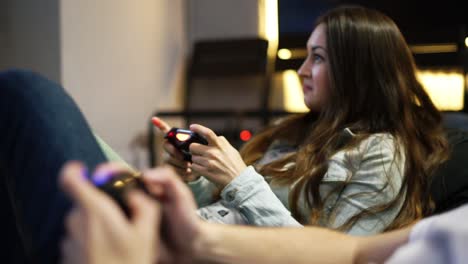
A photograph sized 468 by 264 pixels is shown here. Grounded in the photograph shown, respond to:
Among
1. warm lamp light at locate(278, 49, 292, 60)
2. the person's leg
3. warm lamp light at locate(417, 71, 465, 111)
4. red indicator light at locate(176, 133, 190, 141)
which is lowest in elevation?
warm lamp light at locate(417, 71, 465, 111)

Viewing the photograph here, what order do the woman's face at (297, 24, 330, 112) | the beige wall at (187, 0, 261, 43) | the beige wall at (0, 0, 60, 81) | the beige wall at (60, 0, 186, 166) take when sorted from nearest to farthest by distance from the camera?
the woman's face at (297, 24, 330, 112) < the beige wall at (0, 0, 60, 81) < the beige wall at (60, 0, 186, 166) < the beige wall at (187, 0, 261, 43)

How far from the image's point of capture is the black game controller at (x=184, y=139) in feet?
3.90

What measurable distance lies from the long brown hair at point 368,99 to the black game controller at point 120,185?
728 millimetres

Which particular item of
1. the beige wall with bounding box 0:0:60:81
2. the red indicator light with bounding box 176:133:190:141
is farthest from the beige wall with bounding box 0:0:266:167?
the red indicator light with bounding box 176:133:190:141

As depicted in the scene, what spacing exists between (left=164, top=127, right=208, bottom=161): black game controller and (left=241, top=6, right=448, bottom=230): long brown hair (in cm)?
21

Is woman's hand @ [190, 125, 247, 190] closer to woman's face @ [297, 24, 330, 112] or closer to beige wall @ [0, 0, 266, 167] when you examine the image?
woman's face @ [297, 24, 330, 112]

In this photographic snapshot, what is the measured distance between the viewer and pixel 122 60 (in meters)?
2.97

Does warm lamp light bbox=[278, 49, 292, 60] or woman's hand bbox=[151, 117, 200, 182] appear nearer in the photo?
woman's hand bbox=[151, 117, 200, 182]

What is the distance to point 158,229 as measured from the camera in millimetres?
499

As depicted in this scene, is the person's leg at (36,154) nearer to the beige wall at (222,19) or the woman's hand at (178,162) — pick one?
the woman's hand at (178,162)

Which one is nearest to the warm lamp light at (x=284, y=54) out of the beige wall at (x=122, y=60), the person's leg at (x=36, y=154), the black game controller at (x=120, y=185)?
the beige wall at (x=122, y=60)

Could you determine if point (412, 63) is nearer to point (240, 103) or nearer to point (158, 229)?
point (158, 229)

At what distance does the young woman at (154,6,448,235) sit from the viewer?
112 centimetres

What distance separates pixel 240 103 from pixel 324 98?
7.94 ft
